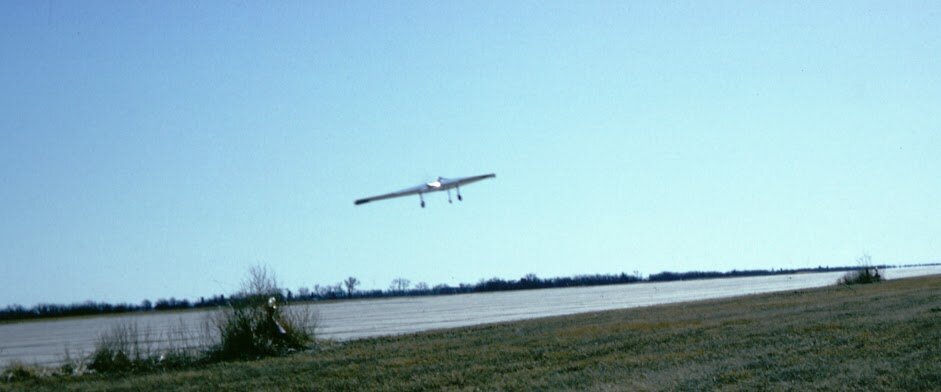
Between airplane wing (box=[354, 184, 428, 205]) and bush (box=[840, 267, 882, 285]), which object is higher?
airplane wing (box=[354, 184, 428, 205])

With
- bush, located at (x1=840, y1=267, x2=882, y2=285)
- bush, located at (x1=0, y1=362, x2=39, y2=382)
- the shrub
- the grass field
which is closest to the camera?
the grass field

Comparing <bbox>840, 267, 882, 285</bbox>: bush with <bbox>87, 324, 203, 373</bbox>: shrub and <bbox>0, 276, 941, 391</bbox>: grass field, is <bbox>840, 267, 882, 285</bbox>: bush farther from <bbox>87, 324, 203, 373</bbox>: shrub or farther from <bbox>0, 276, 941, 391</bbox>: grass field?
<bbox>87, 324, 203, 373</bbox>: shrub

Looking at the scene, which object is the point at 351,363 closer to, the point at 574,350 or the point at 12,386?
the point at 574,350

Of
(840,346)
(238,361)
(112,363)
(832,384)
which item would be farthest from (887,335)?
(112,363)

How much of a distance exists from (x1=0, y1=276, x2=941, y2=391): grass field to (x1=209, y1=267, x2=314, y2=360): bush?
1389 millimetres

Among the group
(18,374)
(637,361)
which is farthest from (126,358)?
(637,361)

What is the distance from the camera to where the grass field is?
13102 millimetres

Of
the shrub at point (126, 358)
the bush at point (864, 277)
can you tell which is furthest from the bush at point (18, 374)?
the bush at point (864, 277)

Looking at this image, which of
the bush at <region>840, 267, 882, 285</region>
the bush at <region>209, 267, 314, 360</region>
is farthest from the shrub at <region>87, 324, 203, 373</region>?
the bush at <region>840, 267, 882, 285</region>

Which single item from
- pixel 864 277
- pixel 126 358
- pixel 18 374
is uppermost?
pixel 126 358

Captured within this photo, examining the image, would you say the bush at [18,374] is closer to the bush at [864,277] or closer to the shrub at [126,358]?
the shrub at [126,358]

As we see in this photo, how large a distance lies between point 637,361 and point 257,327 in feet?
44.1

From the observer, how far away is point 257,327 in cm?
2555

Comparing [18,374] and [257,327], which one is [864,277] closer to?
[257,327]
